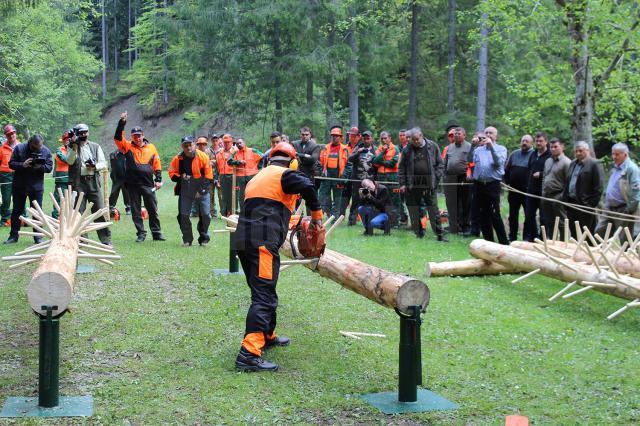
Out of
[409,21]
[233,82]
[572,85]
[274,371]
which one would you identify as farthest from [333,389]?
[409,21]

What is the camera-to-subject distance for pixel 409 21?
3009cm

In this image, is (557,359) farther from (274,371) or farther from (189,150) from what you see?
(189,150)

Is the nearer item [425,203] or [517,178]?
[517,178]

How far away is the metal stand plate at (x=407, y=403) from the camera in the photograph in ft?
18.8

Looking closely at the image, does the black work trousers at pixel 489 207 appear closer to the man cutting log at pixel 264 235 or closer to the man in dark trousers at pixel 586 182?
the man in dark trousers at pixel 586 182

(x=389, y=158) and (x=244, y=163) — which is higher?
(x=389, y=158)

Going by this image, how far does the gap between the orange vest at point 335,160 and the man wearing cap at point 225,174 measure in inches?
117

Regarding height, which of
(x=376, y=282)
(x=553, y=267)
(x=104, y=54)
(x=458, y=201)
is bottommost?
(x=553, y=267)

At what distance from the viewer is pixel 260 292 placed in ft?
22.2

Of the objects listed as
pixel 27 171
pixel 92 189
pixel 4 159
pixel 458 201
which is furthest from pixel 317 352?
pixel 4 159

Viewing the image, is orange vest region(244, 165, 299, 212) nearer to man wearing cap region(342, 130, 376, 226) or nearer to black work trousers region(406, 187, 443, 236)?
black work trousers region(406, 187, 443, 236)

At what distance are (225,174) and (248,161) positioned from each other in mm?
1206

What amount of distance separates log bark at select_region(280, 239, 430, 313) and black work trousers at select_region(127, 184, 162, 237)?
20.7 feet

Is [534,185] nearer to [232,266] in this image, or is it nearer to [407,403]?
[232,266]
